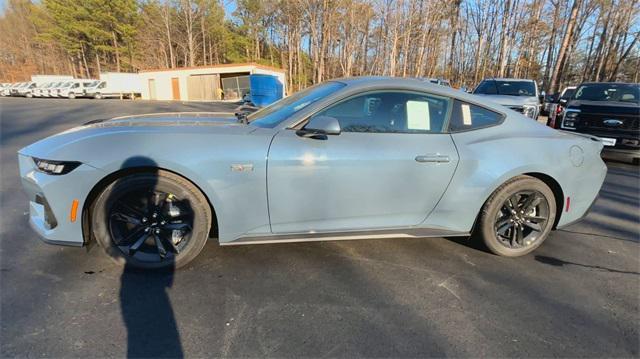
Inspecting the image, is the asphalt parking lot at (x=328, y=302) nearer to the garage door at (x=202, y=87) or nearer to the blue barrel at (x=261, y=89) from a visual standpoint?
the blue barrel at (x=261, y=89)

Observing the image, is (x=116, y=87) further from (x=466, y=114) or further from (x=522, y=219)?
(x=522, y=219)

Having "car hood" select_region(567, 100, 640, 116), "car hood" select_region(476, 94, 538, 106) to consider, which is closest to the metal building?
"car hood" select_region(476, 94, 538, 106)

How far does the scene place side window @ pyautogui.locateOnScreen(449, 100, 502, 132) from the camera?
2.79 m

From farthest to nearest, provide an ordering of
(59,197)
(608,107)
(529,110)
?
1. (529,110)
2. (608,107)
3. (59,197)

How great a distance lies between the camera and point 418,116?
2732mm

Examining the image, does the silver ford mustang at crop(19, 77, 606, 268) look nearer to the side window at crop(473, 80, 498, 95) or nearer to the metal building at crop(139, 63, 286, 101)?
the side window at crop(473, 80, 498, 95)

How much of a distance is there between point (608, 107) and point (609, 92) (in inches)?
48.2

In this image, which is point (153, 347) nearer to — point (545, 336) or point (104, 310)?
point (104, 310)

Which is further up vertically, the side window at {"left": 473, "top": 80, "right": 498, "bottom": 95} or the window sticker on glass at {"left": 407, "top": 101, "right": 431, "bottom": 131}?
the side window at {"left": 473, "top": 80, "right": 498, "bottom": 95}

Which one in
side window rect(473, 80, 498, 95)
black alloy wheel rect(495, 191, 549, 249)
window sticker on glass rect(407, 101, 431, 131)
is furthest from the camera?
side window rect(473, 80, 498, 95)

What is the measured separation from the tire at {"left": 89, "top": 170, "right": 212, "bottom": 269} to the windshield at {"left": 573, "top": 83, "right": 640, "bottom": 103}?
9.39m

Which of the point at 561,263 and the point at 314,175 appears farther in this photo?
the point at 561,263

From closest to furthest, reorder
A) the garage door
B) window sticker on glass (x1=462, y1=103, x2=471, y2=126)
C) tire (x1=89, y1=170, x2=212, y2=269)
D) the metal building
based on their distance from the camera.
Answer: tire (x1=89, y1=170, x2=212, y2=269), window sticker on glass (x1=462, y1=103, x2=471, y2=126), the metal building, the garage door

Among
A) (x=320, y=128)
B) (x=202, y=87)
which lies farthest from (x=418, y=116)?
(x=202, y=87)
